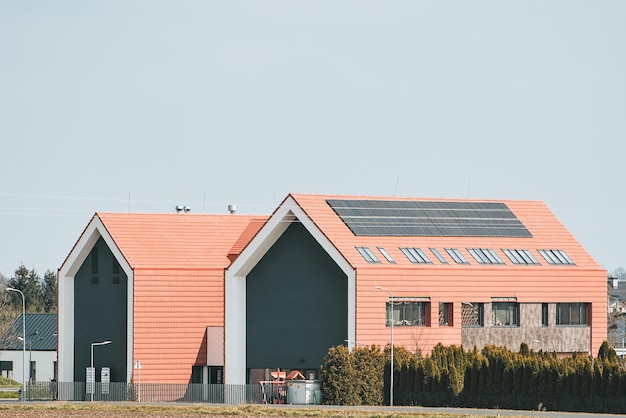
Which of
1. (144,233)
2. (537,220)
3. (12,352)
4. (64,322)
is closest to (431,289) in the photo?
(537,220)

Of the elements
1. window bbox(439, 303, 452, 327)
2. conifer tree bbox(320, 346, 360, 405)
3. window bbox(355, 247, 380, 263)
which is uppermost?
window bbox(355, 247, 380, 263)

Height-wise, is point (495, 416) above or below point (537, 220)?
below

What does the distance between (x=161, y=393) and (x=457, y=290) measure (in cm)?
1667

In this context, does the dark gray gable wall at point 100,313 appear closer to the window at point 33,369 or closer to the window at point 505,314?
the window at point 505,314

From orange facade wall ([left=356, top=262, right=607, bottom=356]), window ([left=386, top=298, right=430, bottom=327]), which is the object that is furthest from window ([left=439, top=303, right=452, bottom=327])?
window ([left=386, top=298, right=430, bottom=327])

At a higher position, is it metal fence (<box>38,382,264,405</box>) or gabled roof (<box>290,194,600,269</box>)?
gabled roof (<box>290,194,600,269</box>)

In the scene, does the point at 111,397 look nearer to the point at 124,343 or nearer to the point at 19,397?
the point at 124,343

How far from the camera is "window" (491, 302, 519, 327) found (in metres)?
81.7

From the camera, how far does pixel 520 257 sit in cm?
8419

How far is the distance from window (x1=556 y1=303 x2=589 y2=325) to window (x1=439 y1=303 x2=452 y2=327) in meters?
6.87

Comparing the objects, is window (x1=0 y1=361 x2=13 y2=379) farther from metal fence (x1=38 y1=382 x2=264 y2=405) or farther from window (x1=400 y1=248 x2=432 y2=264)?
window (x1=400 y1=248 x2=432 y2=264)

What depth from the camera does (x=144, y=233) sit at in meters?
88.8

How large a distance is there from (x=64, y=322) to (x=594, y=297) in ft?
99.1

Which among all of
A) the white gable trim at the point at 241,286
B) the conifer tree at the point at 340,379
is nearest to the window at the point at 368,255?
the white gable trim at the point at 241,286
